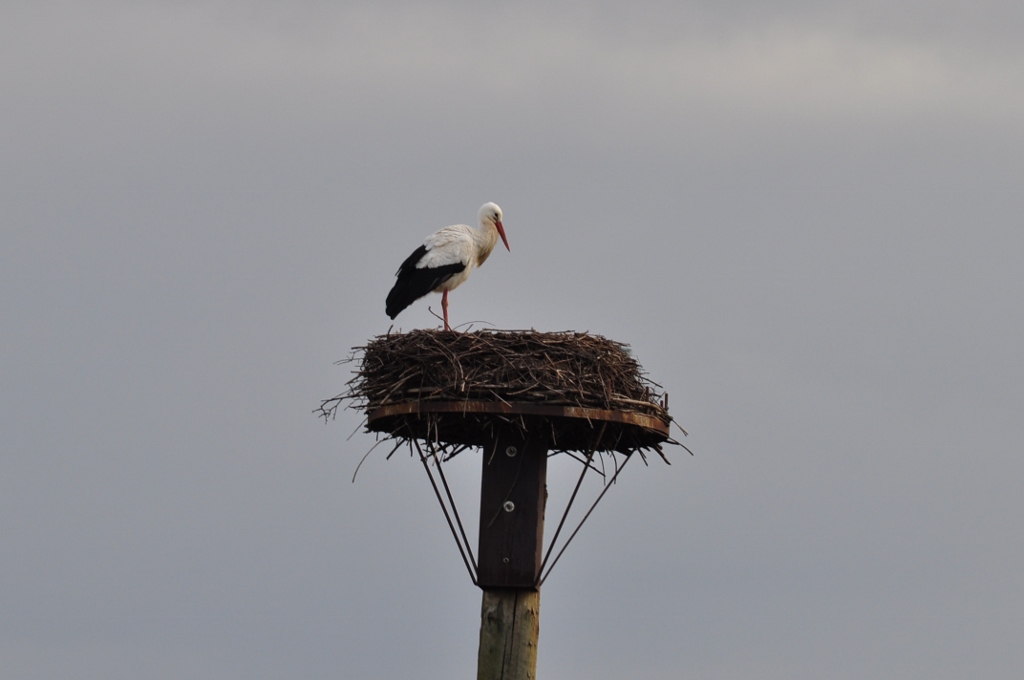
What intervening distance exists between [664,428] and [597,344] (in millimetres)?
794

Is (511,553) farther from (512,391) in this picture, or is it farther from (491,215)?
(491,215)

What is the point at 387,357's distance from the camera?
998 centimetres

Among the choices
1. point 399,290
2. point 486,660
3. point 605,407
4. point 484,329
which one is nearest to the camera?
point 486,660

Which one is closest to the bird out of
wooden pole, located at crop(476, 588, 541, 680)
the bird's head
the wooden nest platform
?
the bird's head

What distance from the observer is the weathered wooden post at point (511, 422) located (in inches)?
348

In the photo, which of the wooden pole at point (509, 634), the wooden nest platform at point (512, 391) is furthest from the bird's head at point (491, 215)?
the wooden pole at point (509, 634)

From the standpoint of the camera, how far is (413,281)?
45.3 ft

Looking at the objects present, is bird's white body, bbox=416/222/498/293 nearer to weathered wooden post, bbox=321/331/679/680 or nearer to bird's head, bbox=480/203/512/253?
bird's head, bbox=480/203/512/253

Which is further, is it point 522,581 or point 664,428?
point 664,428

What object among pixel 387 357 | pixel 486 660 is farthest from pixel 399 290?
pixel 486 660

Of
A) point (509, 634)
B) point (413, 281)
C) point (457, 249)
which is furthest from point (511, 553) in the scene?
point (457, 249)

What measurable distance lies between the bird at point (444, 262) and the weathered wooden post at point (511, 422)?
12.3 ft

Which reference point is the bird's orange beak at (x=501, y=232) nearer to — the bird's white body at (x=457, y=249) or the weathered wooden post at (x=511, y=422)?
the bird's white body at (x=457, y=249)

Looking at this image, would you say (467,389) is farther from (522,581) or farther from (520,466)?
(522,581)
